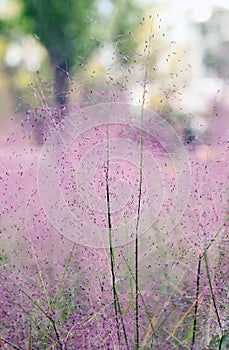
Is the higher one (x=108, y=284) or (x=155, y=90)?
(x=155, y=90)

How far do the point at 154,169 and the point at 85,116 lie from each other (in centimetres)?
13

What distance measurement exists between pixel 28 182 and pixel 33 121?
114mm

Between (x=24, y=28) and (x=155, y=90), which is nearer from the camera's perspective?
(x=155, y=90)

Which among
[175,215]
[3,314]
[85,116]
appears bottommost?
[3,314]

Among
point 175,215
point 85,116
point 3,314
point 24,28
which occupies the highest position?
point 24,28

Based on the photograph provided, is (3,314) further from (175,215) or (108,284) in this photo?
(175,215)

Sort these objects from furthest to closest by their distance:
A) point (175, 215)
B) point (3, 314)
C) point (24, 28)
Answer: point (24, 28) → point (175, 215) → point (3, 314)

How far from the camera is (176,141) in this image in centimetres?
79

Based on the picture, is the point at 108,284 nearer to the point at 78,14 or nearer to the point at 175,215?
the point at 175,215

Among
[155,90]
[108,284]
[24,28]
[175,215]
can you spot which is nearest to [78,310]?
[108,284]

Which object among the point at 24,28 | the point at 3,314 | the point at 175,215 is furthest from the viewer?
the point at 24,28

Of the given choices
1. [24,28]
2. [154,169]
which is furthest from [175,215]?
[24,28]

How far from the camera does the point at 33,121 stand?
760 mm

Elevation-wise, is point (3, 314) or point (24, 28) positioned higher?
point (24, 28)
